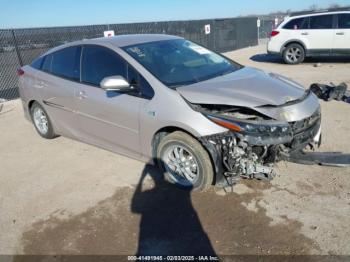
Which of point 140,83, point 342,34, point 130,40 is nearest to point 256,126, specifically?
point 140,83

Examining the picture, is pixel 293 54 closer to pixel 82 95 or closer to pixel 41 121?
pixel 41 121

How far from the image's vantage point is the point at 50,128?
20.0 ft

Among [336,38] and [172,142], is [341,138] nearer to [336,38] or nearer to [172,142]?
[172,142]

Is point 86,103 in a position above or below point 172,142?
above

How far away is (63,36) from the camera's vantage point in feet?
40.1

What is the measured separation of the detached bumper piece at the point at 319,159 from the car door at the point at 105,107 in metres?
1.87

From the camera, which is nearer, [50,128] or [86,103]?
[86,103]

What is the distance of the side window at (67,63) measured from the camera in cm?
519

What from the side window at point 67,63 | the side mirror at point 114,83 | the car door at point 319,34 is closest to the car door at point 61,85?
the side window at point 67,63

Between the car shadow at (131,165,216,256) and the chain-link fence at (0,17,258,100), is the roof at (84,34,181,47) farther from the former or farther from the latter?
the chain-link fence at (0,17,258,100)

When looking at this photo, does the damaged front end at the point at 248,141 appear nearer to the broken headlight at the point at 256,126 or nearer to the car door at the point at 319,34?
the broken headlight at the point at 256,126

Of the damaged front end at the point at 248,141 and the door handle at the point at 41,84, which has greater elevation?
the door handle at the point at 41,84

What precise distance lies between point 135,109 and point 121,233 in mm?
1463

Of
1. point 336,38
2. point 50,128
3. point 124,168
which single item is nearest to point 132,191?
point 124,168
